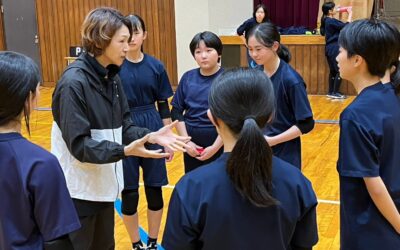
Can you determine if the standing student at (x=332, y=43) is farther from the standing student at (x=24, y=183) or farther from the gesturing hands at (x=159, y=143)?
the standing student at (x=24, y=183)

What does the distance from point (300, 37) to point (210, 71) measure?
6.37m

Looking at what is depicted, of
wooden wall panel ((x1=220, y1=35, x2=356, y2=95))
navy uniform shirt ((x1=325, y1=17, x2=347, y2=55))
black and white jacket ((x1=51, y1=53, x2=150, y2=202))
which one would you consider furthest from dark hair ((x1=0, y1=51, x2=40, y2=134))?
wooden wall panel ((x1=220, y1=35, x2=356, y2=95))

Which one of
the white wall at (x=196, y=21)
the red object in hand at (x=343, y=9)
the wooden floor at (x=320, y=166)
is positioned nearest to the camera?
the wooden floor at (x=320, y=166)

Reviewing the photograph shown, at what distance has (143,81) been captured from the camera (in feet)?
10.7

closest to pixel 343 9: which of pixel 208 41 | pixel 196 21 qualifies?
pixel 196 21

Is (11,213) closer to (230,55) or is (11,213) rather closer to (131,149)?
(131,149)

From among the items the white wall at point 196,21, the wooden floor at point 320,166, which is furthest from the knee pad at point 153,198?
the white wall at point 196,21

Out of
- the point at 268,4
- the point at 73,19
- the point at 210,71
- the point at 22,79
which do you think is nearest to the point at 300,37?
the point at 268,4

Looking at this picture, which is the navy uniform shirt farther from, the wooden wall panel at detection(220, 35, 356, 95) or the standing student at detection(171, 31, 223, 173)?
the standing student at detection(171, 31, 223, 173)

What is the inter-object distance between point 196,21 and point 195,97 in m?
6.75

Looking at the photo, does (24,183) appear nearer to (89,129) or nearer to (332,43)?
(89,129)

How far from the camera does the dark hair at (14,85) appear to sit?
1.61 meters

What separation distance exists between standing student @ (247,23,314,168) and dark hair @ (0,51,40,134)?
1.41 metres

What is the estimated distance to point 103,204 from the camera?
244 cm
